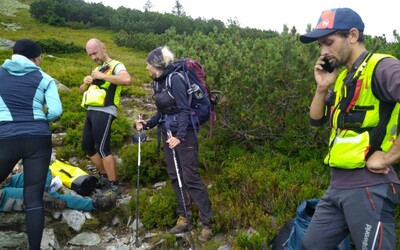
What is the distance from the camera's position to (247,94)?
22.8 feet

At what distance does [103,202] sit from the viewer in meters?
6.50

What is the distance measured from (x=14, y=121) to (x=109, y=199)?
231cm

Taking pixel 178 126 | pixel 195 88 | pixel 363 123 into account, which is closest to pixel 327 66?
pixel 363 123

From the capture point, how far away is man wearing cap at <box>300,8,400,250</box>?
291 cm

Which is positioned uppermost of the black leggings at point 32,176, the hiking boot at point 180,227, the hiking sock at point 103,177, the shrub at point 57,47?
the black leggings at point 32,176

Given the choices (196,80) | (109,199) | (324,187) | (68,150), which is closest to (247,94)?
(196,80)

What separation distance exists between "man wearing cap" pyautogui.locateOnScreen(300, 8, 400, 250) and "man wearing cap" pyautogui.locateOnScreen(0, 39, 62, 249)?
362 centimetres

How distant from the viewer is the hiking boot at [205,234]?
556 cm

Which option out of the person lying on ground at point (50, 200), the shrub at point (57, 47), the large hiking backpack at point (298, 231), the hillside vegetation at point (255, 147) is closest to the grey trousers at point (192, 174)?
the hillside vegetation at point (255, 147)

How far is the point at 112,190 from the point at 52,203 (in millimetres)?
1116

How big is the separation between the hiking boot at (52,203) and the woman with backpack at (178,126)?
2101mm

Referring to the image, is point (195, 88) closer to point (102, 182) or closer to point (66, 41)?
point (102, 182)

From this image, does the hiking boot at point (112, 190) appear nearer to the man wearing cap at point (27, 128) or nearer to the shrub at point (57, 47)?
the man wearing cap at point (27, 128)

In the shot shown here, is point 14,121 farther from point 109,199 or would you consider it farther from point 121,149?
point 121,149
